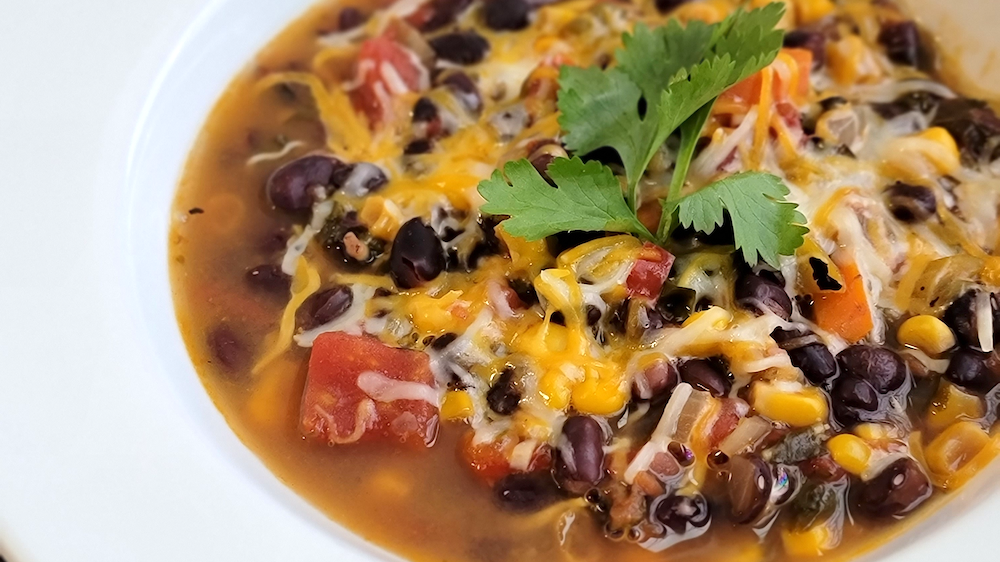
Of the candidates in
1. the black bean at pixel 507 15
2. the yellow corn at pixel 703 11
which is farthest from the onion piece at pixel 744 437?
the black bean at pixel 507 15

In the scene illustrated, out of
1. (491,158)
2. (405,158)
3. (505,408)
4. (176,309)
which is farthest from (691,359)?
(176,309)

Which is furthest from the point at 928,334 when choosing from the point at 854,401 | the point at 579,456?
the point at 579,456

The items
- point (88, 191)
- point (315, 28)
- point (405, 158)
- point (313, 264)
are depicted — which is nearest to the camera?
point (88, 191)

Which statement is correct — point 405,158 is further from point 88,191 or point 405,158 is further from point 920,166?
point 920,166

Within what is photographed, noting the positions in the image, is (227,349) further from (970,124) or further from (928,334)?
(970,124)

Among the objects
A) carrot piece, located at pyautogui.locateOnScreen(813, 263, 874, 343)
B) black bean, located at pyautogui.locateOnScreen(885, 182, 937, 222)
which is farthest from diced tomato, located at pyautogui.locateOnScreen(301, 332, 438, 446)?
black bean, located at pyautogui.locateOnScreen(885, 182, 937, 222)
